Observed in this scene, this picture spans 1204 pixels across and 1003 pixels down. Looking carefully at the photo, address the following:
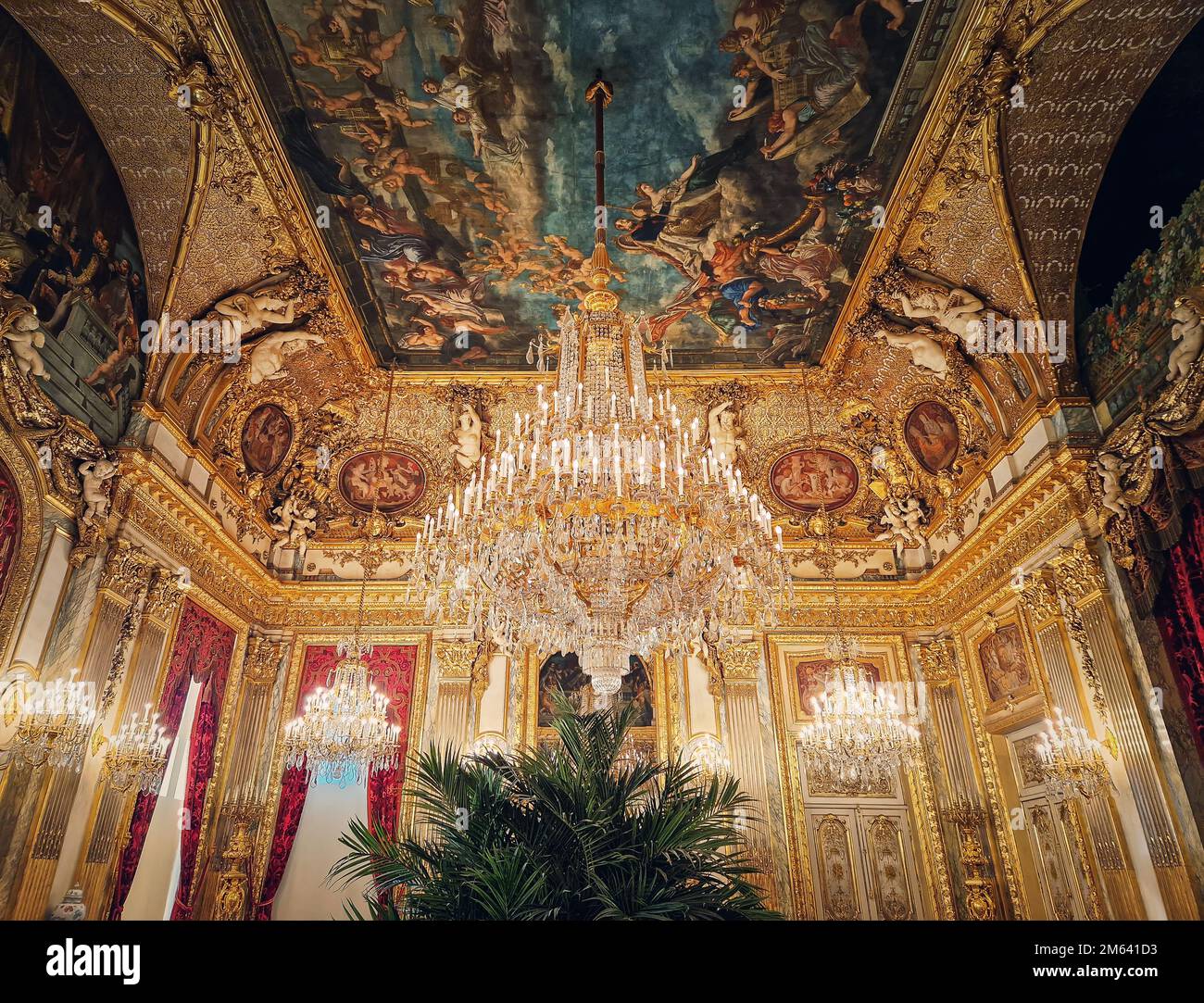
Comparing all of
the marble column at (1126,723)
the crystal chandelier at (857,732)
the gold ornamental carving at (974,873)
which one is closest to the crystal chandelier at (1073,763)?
the marble column at (1126,723)

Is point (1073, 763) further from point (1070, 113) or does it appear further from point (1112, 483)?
point (1070, 113)

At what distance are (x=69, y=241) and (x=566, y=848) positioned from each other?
729 centimetres

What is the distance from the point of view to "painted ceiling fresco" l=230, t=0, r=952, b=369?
21.3 feet

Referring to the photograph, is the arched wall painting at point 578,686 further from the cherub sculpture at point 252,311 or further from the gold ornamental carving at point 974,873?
the cherub sculpture at point 252,311

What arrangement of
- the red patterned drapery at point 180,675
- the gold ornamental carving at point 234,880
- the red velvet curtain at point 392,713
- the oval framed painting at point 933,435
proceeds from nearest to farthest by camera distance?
1. the red patterned drapery at point 180,675
2. the gold ornamental carving at point 234,880
3. the red velvet curtain at point 392,713
4. the oval framed painting at point 933,435

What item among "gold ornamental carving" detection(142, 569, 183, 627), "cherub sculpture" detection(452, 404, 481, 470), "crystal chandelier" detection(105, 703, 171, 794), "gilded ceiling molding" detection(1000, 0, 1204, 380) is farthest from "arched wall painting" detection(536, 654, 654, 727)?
"gilded ceiling molding" detection(1000, 0, 1204, 380)

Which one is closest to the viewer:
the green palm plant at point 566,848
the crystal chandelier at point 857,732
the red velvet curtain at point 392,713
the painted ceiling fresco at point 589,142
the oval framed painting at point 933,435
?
the green palm plant at point 566,848

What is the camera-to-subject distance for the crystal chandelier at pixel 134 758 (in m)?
7.02

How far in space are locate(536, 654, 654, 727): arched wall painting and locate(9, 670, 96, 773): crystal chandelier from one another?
583 centimetres

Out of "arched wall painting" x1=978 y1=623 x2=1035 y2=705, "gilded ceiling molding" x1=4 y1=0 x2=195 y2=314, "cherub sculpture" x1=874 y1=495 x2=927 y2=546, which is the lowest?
"arched wall painting" x1=978 y1=623 x2=1035 y2=705

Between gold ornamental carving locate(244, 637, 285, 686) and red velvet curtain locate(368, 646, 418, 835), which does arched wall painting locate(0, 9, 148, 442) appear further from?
red velvet curtain locate(368, 646, 418, 835)

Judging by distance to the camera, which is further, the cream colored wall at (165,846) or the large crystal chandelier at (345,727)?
the large crystal chandelier at (345,727)

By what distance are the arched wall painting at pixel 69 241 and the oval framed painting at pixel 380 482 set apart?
4.09 meters

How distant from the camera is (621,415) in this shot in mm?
6445
